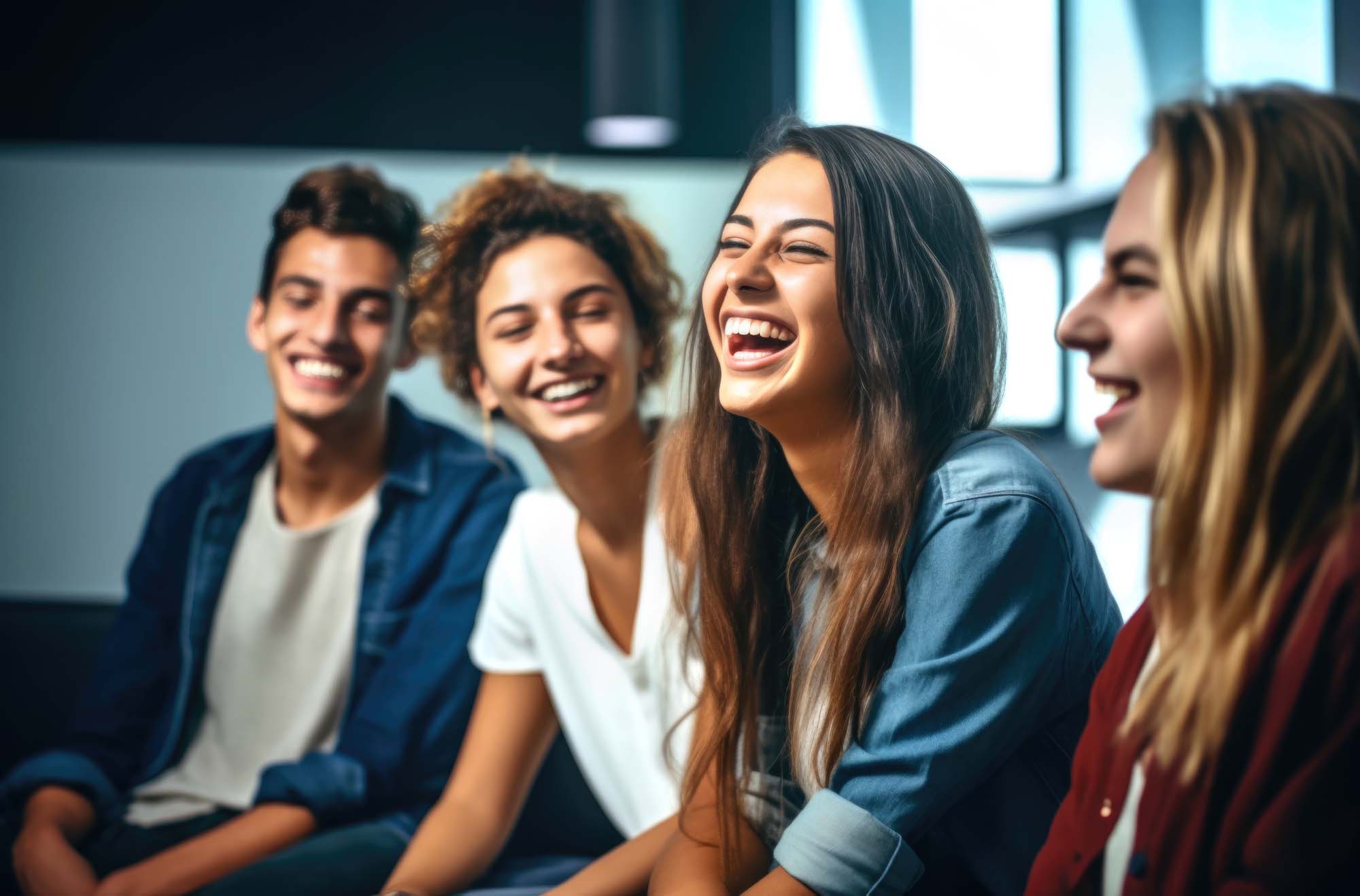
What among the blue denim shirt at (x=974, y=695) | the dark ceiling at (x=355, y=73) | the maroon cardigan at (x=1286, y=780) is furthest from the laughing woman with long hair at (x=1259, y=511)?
the dark ceiling at (x=355, y=73)

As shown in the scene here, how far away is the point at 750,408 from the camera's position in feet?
4.52

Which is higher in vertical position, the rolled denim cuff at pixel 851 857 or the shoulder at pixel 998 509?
the shoulder at pixel 998 509

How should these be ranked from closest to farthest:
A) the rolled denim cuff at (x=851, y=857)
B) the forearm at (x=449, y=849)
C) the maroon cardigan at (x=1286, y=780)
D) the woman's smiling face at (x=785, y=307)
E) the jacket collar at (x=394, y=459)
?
the maroon cardigan at (x=1286, y=780), the rolled denim cuff at (x=851, y=857), the woman's smiling face at (x=785, y=307), the forearm at (x=449, y=849), the jacket collar at (x=394, y=459)

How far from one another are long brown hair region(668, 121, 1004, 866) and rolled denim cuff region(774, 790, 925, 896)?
0.40 ft

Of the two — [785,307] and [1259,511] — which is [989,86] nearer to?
[785,307]

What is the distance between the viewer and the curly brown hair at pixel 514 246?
6.53 feet

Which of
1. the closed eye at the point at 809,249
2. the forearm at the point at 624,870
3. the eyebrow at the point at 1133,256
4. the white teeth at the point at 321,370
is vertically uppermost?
the closed eye at the point at 809,249

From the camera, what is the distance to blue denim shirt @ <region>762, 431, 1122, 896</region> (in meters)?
1.22

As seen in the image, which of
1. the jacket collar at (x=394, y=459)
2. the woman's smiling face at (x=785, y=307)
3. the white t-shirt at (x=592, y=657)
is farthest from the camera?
the jacket collar at (x=394, y=459)

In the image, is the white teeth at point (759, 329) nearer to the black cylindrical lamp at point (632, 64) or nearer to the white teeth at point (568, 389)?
the white teeth at point (568, 389)

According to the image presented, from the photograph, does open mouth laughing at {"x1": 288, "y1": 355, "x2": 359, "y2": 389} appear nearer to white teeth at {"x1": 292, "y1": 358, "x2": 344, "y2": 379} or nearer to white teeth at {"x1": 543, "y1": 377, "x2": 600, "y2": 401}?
white teeth at {"x1": 292, "y1": 358, "x2": 344, "y2": 379}

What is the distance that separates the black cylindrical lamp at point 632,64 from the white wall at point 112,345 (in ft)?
1.14

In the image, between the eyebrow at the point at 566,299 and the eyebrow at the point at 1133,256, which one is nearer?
the eyebrow at the point at 1133,256

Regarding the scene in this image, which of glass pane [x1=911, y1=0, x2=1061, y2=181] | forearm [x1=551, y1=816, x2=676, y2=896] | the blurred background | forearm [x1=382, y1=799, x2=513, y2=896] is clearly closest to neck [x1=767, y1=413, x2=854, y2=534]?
forearm [x1=551, y1=816, x2=676, y2=896]
